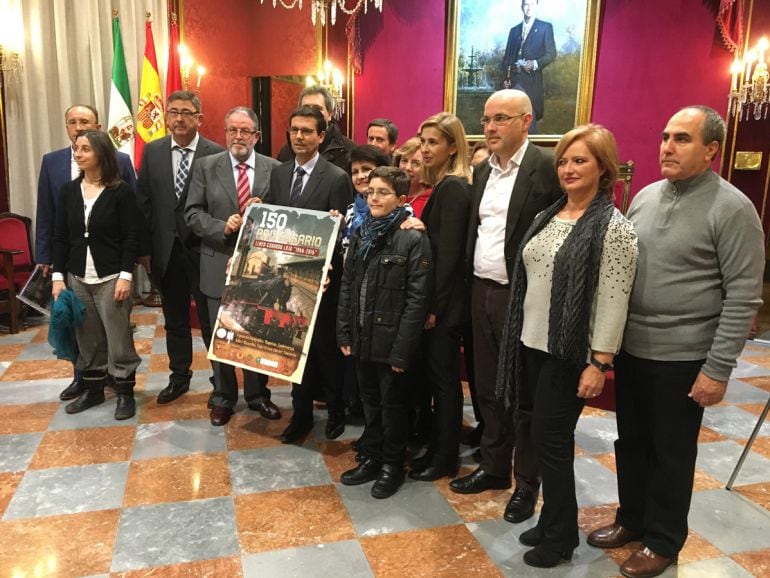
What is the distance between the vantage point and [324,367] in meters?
3.14

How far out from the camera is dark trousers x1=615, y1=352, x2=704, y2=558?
2.01 meters

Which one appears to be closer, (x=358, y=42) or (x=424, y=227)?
(x=424, y=227)

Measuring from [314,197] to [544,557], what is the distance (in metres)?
1.85

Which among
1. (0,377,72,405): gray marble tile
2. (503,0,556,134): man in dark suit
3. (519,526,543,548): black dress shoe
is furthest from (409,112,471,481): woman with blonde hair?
(503,0,556,134): man in dark suit

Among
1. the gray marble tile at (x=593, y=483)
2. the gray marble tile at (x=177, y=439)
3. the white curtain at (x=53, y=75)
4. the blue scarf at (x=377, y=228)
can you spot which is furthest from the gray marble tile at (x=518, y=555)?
the white curtain at (x=53, y=75)

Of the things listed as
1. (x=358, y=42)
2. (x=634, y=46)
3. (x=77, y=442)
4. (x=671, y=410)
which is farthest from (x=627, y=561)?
(x=358, y=42)

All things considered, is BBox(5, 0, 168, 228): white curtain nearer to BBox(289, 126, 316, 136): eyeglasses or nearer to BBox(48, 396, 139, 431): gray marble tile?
BBox(48, 396, 139, 431): gray marble tile

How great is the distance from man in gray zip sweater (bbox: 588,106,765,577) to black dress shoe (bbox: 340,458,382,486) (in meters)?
1.12

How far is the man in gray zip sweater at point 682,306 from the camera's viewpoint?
72.9 inches

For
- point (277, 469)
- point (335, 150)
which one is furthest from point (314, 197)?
point (277, 469)

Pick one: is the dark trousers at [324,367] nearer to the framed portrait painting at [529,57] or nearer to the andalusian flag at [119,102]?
the andalusian flag at [119,102]

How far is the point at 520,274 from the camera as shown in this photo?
2158mm

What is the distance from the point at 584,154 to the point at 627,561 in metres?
1.44

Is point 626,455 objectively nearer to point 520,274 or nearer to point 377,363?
point 520,274
